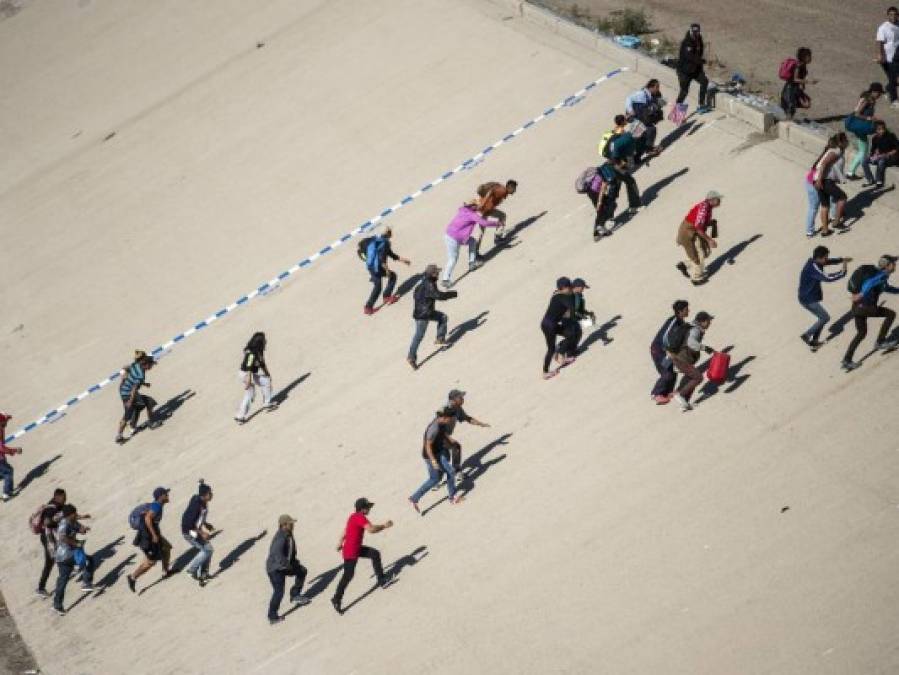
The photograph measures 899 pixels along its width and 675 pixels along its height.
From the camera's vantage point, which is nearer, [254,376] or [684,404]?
[684,404]

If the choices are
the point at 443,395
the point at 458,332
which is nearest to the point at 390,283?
the point at 458,332

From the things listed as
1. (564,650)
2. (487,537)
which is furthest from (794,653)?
(487,537)

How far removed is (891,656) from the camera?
11.3 m

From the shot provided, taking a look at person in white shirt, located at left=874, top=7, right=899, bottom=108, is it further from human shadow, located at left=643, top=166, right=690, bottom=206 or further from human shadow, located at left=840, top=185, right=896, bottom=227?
human shadow, located at left=643, top=166, right=690, bottom=206

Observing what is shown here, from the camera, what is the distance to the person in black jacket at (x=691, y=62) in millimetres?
19781

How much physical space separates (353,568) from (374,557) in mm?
259

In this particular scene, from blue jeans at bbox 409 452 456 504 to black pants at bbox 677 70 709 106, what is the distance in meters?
8.37

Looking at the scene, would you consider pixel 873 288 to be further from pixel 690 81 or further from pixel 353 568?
pixel 690 81

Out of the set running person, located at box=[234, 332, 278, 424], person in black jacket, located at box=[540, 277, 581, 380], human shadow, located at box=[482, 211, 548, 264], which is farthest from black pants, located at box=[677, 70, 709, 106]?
running person, located at box=[234, 332, 278, 424]

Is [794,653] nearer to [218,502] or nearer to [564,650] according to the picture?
[564,650]

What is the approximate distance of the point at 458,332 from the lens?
17.8 metres

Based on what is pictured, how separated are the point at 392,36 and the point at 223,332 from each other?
9.25 m

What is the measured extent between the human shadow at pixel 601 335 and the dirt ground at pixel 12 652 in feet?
25.1

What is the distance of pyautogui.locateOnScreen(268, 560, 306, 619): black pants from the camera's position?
13.9m
